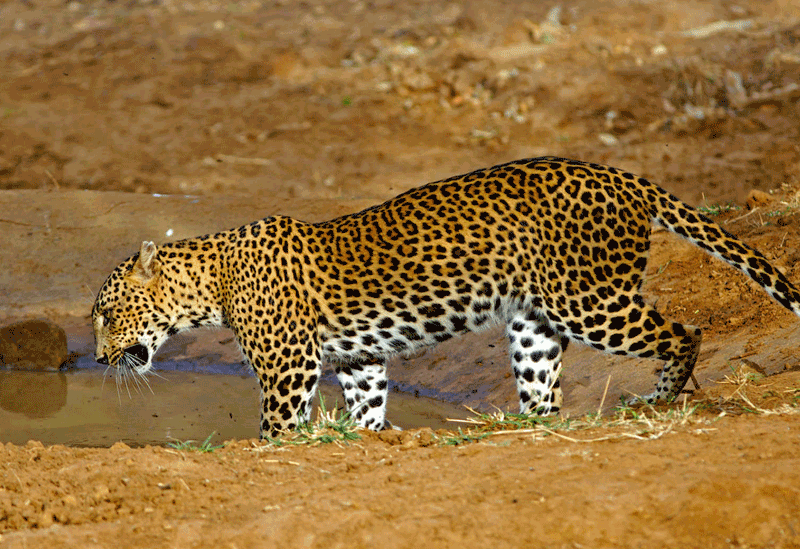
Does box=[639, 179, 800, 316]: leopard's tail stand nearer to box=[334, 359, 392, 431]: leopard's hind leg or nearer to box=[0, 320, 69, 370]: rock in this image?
box=[334, 359, 392, 431]: leopard's hind leg

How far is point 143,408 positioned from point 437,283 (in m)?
3.50

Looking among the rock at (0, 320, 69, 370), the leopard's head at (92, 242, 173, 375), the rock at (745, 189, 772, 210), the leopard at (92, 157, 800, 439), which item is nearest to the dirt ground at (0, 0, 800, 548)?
the rock at (745, 189, 772, 210)

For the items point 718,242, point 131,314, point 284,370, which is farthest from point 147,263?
point 718,242

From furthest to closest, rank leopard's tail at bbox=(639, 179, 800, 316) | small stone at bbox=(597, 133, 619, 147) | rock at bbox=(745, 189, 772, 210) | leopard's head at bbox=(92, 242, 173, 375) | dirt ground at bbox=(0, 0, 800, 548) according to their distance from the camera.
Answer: small stone at bbox=(597, 133, 619, 147), rock at bbox=(745, 189, 772, 210), leopard's head at bbox=(92, 242, 173, 375), leopard's tail at bbox=(639, 179, 800, 316), dirt ground at bbox=(0, 0, 800, 548)

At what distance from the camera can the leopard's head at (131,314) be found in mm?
6836

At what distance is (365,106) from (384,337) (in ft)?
42.5

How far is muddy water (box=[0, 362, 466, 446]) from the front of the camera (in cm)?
795

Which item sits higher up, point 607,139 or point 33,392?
point 607,139

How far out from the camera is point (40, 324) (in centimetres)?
965

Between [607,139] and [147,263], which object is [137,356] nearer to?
[147,263]

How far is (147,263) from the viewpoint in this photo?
22.2 ft

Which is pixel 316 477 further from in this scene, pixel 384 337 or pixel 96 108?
pixel 96 108

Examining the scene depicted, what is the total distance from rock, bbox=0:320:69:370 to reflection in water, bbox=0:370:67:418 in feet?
0.35

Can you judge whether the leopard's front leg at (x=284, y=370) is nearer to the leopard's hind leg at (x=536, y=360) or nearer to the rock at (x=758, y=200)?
the leopard's hind leg at (x=536, y=360)
